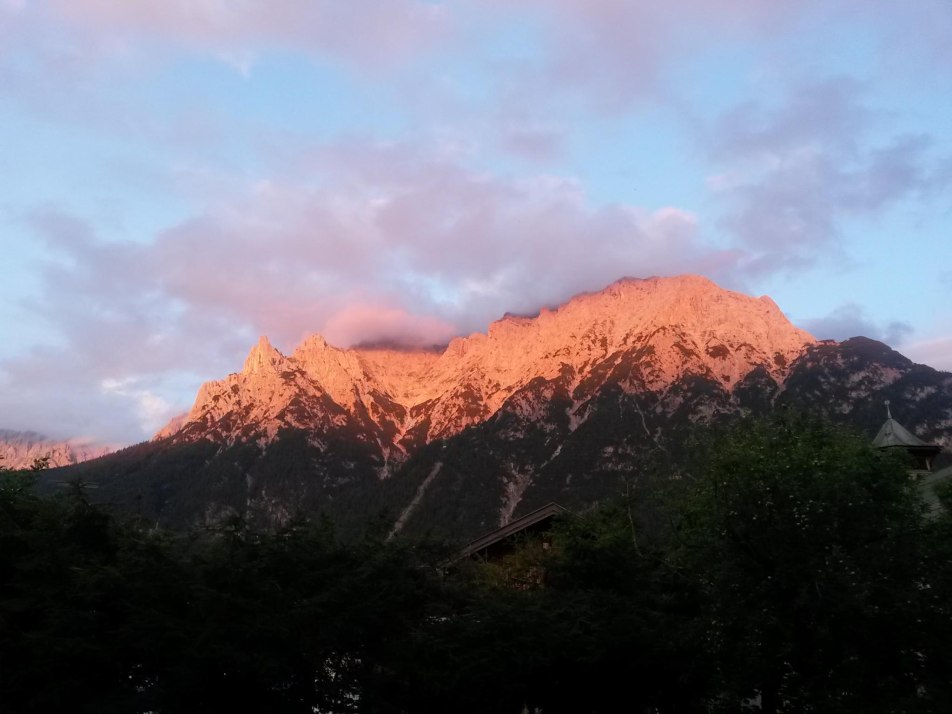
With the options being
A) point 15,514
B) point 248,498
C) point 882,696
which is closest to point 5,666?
point 15,514

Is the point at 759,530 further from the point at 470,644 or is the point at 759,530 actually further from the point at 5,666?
the point at 5,666

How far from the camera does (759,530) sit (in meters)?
18.8

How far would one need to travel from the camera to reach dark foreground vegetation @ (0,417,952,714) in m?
17.5

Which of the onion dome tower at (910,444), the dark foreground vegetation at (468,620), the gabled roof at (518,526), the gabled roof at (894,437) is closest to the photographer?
the dark foreground vegetation at (468,620)

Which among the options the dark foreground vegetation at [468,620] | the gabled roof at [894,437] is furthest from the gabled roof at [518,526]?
the gabled roof at [894,437]

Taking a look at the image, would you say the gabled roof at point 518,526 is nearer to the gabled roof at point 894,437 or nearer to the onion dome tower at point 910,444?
the onion dome tower at point 910,444

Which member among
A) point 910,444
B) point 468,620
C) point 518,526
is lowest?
point 468,620

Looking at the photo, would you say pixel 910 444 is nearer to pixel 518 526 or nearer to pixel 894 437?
pixel 894 437

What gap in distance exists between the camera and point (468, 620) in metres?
20.0

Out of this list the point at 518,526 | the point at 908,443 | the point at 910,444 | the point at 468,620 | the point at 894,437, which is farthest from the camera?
the point at 894,437

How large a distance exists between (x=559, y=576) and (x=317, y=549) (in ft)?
24.1

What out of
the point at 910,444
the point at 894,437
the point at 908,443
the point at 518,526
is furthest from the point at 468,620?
the point at 894,437

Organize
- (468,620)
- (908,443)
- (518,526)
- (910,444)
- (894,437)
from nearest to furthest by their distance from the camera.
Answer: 1. (468,620)
2. (518,526)
3. (910,444)
4. (908,443)
5. (894,437)

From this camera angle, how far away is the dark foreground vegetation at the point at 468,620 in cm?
1745
